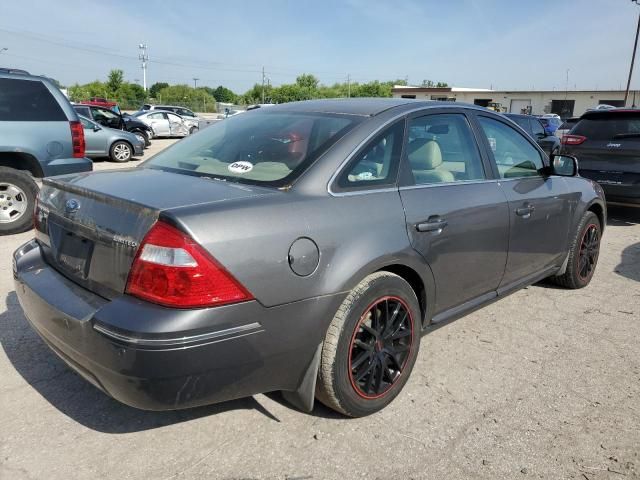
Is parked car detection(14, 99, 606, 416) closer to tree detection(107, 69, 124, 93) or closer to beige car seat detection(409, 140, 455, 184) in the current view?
beige car seat detection(409, 140, 455, 184)

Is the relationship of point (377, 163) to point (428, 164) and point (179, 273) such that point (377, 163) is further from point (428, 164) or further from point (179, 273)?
point (179, 273)

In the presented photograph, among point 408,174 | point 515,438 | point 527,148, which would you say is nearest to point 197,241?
point 408,174

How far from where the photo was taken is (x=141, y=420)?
272 centimetres

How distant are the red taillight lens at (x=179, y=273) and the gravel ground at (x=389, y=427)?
0.82 metres

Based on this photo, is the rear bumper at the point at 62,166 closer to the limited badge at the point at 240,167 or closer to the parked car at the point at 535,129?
the limited badge at the point at 240,167

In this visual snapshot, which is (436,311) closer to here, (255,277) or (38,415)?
(255,277)

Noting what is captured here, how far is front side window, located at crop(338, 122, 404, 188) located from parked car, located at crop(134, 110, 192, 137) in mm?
22071

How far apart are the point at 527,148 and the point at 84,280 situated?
3.36 metres

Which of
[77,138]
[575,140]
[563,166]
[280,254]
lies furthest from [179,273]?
[575,140]

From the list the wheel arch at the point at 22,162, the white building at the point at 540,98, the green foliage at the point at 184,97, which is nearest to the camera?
the wheel arch at the point at 22,162

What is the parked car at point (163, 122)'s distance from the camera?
24062mm

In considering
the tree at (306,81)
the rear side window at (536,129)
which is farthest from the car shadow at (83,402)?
the tree at (306,81)

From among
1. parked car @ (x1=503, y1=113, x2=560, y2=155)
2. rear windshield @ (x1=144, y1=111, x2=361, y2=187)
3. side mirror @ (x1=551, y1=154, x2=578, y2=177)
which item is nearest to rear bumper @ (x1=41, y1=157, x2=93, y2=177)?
rear windshield @ (x1=144, y1=111, x2=361, y2=187)

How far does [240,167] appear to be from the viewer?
9.25 feet
